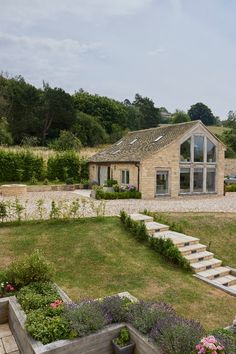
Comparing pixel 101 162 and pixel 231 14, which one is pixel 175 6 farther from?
pixel 101 162

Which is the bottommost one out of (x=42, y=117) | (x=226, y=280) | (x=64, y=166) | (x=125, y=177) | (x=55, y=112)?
(x=226, y=280)

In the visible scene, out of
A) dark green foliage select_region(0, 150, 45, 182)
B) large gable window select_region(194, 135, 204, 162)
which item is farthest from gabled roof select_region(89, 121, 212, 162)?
dark green foliage select_region(0, 150, 45, 182)

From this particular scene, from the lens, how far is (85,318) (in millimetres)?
4840

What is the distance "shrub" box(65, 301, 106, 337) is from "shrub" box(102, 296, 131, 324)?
0.36 feet

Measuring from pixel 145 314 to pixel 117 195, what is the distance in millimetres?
17936

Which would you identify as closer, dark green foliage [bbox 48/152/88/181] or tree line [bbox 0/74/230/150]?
dark green foliage [bbox 48/152/88/181]

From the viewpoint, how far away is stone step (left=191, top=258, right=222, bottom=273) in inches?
409

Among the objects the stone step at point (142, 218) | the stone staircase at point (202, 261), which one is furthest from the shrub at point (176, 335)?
the stone step at point (142, 218)

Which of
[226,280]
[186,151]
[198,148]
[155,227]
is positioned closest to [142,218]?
[155,227]

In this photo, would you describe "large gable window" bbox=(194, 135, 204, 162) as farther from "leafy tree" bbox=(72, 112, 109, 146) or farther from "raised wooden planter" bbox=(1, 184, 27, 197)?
"leafy tree" bbox=(72, 112, 109, 146)

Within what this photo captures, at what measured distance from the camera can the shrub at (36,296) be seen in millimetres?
5504

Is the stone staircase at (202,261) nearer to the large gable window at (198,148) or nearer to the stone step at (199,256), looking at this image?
the stone step at (199,256)

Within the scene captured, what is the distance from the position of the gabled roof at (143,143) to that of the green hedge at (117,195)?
2.58 metres

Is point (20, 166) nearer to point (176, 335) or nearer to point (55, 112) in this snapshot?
point (55, 112)
